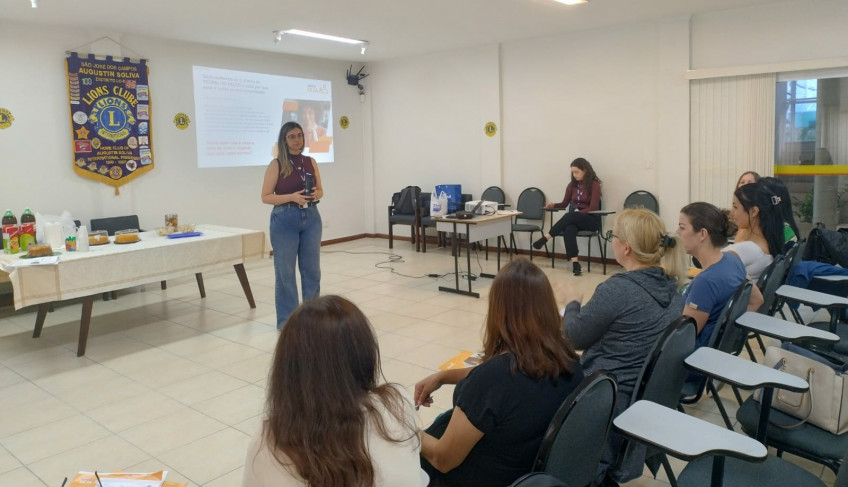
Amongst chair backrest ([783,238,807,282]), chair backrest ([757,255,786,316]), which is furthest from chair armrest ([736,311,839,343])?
chair backrest ([783,238,807,282])

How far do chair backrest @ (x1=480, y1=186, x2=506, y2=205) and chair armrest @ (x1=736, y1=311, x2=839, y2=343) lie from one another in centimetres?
530

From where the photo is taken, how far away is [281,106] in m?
7.99

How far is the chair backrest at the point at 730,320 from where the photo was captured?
7.88 ft

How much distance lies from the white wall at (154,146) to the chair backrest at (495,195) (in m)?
2.35

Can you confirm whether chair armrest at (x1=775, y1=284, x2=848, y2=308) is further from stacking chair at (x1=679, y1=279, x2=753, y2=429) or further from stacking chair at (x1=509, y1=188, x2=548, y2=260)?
stacking chair at (x1=509, y1=188, x2=548, y2=260)

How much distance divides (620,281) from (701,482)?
2.16 ft

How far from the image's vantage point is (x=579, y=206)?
684cm

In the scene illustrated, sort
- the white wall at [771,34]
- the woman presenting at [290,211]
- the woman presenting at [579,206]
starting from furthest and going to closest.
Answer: the woman presenting at [579,206], the white wall at [771,34], the woman presenting at [290,211]

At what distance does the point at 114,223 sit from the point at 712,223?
18.7 ft

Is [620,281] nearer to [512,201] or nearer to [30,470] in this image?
[30,470]

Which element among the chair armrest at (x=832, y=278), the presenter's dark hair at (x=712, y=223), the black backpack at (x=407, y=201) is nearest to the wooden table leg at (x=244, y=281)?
the black backpack at (x=407, y=201)

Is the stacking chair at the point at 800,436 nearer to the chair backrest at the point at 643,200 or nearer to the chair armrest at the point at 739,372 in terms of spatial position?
the chair armrest at the point at 739,372

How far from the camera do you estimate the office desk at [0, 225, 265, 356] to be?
3.76 meters

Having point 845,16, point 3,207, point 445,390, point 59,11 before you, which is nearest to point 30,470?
point 445,390
